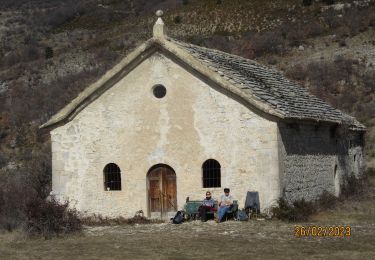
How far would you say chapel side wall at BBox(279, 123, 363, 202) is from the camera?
2247 centimetres

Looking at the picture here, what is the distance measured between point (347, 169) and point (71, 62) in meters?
37.3

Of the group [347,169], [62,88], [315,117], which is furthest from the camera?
[62,88]

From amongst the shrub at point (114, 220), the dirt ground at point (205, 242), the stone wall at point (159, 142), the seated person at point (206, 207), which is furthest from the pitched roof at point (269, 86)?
the shrub at point (114, 220)

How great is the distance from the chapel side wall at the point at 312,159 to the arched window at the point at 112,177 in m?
5.26

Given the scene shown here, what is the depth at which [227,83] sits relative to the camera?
22.1 metres

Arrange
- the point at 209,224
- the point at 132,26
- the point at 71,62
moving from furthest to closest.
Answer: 1. the point at 132,26
2. the point at 71,62
3. the point at 209,224

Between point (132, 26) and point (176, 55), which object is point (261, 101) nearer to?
point (176, 55)

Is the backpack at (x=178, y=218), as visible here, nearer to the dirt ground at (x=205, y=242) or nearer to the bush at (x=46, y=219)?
the dirt ground at (x=205, y=242)

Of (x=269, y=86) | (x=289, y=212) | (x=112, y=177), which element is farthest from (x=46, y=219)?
(x=269, y=86)

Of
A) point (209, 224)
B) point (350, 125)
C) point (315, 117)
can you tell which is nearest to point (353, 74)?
point (350, 125)

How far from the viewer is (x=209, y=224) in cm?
2100

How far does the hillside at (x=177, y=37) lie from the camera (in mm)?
45062
